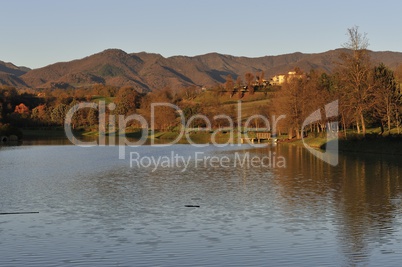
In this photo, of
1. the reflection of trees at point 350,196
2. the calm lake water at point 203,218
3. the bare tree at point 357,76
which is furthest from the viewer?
the bare tree at point 357,76

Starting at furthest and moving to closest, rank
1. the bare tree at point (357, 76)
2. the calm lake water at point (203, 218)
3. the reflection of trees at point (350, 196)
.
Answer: the bare tree at point (357, 76)
the reflection of trees at point (350, 196)
the calm lake water at point (203, 218)

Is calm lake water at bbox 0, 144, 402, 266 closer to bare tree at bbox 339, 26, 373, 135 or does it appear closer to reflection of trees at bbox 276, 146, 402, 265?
reflection of trees at bbox 276, 146, 402, 265

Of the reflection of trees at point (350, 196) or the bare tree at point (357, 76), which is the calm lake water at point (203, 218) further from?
the bare tree at point (357, 76)

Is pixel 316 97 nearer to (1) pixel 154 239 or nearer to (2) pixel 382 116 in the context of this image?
(2) pixel 382 116

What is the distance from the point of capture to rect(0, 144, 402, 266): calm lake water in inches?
808

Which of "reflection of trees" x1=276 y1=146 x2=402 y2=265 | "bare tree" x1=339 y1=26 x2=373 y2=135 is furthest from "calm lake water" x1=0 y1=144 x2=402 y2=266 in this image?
"bare tree" x1=339 y1=26 x2=373 y2=135

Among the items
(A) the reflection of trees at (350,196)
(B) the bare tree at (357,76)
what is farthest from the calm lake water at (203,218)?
(B) the bare tree at (357,76)

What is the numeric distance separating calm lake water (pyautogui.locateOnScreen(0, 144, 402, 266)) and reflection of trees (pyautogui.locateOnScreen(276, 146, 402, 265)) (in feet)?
0.19

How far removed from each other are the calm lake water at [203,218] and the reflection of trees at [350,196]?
0.06 meters

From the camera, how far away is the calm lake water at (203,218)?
2053 cm

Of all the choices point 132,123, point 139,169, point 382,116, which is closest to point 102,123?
point 132,123

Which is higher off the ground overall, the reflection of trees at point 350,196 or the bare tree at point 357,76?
the bare tree at point 357,76

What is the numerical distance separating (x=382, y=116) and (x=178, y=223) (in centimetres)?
5669

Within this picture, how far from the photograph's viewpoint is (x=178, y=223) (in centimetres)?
2664
